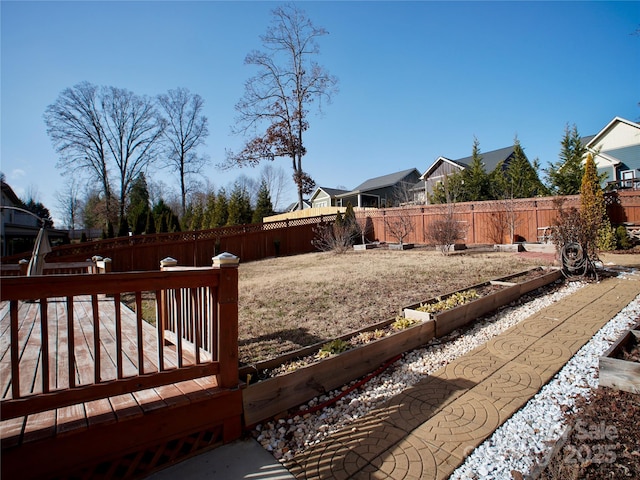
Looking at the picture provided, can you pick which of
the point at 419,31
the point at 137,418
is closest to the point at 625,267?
the point at 419,31

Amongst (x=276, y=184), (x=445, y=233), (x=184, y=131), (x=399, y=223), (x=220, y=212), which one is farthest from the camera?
(x=276, y=184)

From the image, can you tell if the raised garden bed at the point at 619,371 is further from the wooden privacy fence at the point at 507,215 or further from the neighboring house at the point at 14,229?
the neighboring house at the point at 14,229

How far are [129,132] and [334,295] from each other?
24.1 metres

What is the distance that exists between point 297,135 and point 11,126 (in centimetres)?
1440

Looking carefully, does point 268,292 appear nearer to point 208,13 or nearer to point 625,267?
point 208,13

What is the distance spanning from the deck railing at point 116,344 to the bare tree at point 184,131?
909 inches

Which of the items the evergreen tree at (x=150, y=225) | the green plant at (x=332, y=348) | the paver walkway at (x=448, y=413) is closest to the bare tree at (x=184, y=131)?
the evergreen tree at (x=150, y=225)

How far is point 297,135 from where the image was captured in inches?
749

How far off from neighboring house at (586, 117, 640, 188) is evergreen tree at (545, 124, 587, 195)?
11.5 feet

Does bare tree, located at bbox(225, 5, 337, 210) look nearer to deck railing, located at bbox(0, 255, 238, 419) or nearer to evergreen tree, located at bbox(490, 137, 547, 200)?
evergreen tree, located at bbox(490, 137, 547, 200)

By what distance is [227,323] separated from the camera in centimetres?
Answer: 224

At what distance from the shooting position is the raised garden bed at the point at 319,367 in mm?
2328

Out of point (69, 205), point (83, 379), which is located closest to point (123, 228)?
point (83, 379)

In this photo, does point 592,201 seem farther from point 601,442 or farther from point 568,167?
point 601,442
